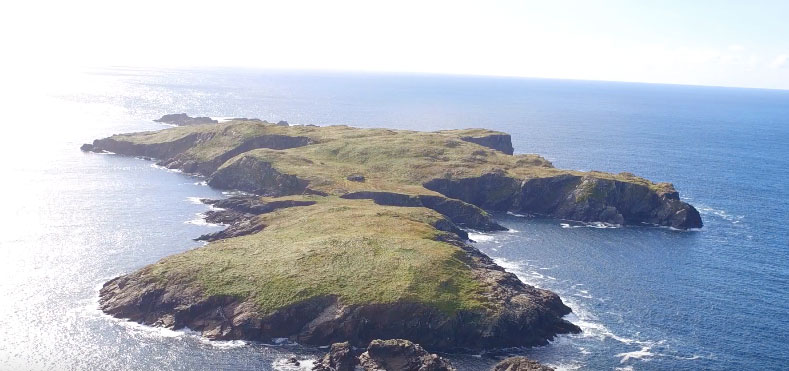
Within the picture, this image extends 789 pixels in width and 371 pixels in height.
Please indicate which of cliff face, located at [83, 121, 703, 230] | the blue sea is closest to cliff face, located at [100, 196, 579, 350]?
the blue sea

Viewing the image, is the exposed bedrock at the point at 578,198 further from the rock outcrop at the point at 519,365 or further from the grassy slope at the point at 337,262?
the rock outcrop at the point at 519,365

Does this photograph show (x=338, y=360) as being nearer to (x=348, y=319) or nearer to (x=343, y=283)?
(x=348, y=319)

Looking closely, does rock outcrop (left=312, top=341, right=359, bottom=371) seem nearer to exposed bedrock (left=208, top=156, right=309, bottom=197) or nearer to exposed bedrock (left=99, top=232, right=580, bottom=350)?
exposed bedrock (left=99, top=232, right=580, bottom=350)

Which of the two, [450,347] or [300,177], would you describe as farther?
[300,177]

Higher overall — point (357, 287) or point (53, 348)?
point (357, 287)

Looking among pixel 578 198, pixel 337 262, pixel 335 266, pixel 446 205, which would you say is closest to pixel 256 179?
pixel 446 205

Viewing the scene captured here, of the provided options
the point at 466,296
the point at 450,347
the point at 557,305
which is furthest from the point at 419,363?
the point at 557,305

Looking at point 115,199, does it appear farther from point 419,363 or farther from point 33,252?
point 419,363

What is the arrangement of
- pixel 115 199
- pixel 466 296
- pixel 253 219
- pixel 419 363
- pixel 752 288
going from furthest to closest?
pixel 115 199 → pixel 253 219 → pixel 752 288 → pixel 466 296 → pixel 419 363
